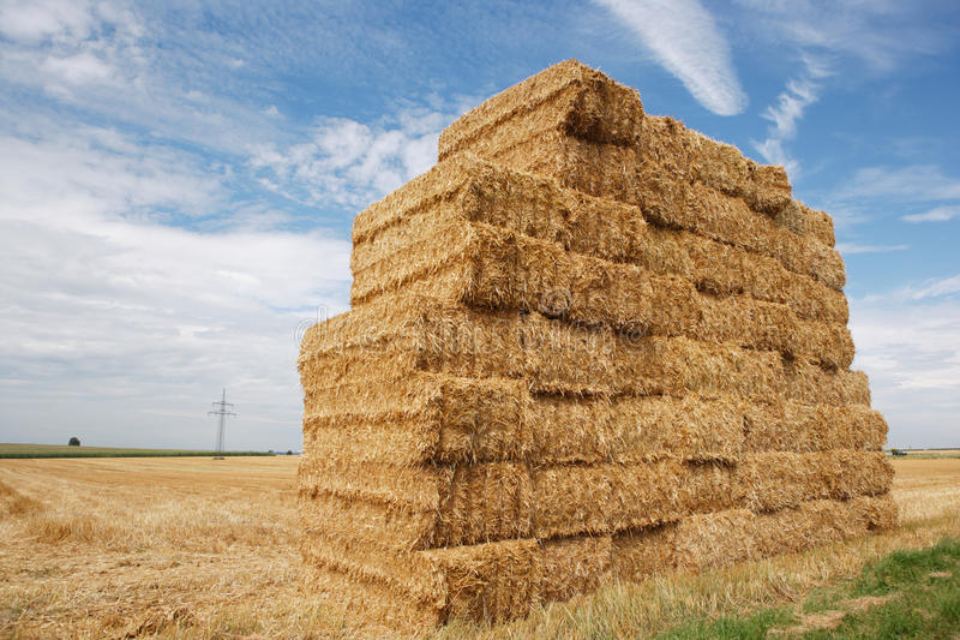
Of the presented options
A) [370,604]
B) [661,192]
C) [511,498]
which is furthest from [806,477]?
[370,604]

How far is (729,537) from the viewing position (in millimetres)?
7602

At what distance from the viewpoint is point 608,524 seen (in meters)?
6.56

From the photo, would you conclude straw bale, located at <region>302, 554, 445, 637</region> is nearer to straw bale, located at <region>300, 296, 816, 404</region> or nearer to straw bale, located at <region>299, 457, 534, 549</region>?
straw bale, located at <region>299, 457, 534, 549</region>

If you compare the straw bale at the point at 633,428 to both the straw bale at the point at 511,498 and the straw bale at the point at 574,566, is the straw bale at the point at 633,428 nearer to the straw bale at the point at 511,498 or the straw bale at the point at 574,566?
the straw bale at the point at 511,498

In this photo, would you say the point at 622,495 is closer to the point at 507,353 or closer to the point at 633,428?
the point at 633,428

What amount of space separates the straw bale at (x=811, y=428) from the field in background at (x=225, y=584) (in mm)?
1364

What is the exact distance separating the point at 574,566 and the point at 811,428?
5.18 meters

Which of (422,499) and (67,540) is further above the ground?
(422,499)

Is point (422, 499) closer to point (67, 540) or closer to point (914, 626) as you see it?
point (914, 626)

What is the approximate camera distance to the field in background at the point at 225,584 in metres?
5.03

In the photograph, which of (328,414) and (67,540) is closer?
(328,414)

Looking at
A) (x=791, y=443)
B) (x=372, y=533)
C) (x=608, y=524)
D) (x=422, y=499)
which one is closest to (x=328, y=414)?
(x=372, y=533)

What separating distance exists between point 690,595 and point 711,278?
451 centimetres

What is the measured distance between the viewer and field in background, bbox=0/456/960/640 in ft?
16.5
